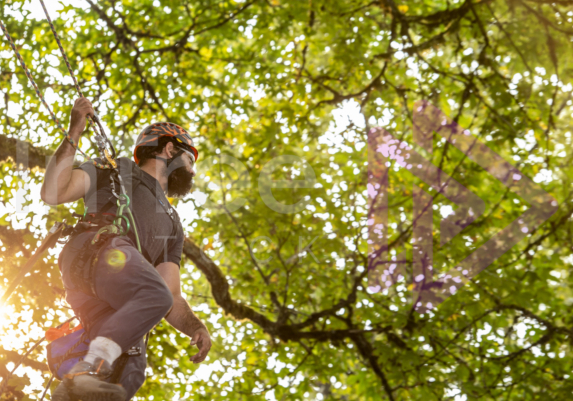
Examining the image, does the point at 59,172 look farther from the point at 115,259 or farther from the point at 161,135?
the point at 161,135

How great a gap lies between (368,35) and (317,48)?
55.4 inches

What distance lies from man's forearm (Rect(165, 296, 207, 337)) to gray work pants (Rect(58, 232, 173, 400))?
45 centimetres

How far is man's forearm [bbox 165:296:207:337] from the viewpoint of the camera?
297 cm

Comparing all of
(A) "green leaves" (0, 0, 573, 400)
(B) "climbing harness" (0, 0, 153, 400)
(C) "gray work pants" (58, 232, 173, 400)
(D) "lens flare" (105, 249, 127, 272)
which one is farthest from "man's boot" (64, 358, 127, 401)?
(A) "green leaves" (0, 0, 573, 400)

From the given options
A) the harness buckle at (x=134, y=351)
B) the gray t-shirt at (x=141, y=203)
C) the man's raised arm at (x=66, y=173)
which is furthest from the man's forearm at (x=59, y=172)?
the harness buckle at (x=134, y=351)

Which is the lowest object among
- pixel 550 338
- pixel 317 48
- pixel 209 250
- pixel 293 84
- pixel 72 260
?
pixel 72 260

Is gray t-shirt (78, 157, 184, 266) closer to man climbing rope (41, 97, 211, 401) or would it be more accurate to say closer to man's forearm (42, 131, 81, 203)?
man climbing rope (41, 97, 211, 401)

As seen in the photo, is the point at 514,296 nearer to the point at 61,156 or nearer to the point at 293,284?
the point at 293,284

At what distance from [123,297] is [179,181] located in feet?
3.62

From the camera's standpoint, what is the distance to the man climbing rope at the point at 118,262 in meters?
2.12

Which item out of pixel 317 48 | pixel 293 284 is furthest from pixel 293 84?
pixel 293 284

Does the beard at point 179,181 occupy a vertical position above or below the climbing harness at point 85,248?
above

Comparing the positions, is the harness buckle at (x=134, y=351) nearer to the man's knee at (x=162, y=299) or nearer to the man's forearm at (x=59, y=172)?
the man's knee at (x=162, y=299)

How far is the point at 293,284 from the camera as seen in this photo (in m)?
7.63
